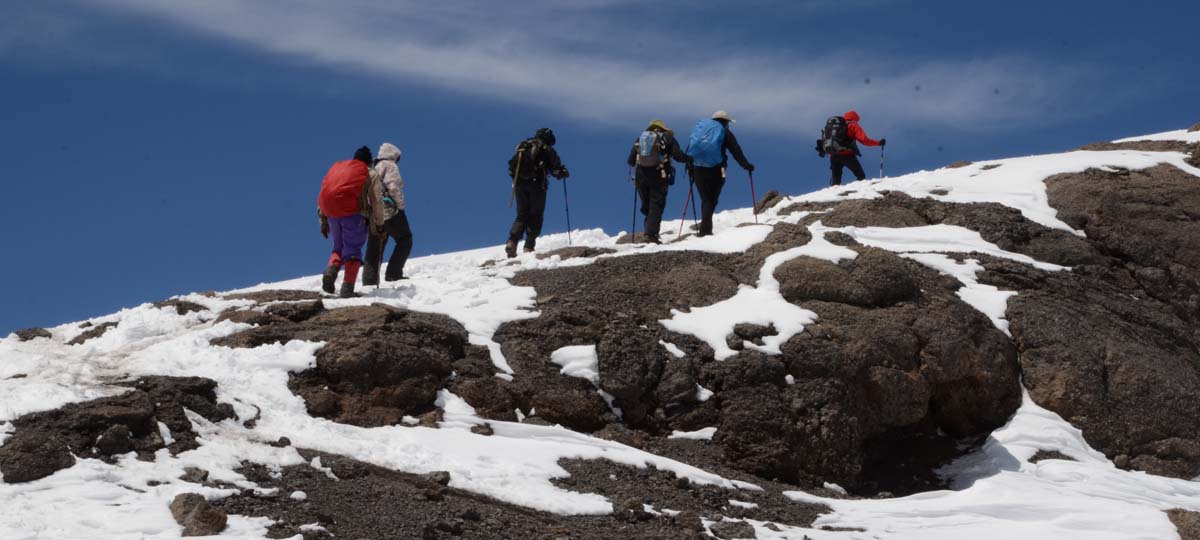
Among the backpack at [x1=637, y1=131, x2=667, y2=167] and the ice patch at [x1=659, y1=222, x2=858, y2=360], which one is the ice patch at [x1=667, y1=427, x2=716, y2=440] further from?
the backpack at [x1=637, y1=131, x2=667, y2=167]

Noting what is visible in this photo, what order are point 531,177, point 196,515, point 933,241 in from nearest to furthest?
point 196,515, point 933,241, point 531,177

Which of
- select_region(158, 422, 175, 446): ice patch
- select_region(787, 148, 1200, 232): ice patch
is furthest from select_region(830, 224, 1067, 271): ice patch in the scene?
select_region(158, 422, 175, 446): ice patch

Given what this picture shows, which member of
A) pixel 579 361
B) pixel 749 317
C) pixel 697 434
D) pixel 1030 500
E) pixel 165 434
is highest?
pixel 749 317

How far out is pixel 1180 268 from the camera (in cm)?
1900

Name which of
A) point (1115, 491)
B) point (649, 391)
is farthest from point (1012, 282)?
point (649, 391)

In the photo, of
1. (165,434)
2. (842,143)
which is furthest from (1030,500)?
(842,143)

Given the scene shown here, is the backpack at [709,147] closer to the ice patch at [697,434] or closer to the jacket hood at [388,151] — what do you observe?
the jacket hood at [388,151]

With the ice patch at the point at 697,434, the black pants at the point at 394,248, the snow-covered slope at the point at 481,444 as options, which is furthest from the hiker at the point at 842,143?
the ice patch at the point at 697,434

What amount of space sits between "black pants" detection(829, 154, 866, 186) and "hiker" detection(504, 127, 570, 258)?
306 inches

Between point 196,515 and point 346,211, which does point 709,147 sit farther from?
point 196,515

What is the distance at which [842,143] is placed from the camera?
24859mm

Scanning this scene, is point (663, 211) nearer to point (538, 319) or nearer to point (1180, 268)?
point (538, 319)

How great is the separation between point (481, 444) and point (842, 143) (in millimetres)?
15701

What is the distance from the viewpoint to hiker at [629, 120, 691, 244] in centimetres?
1980
